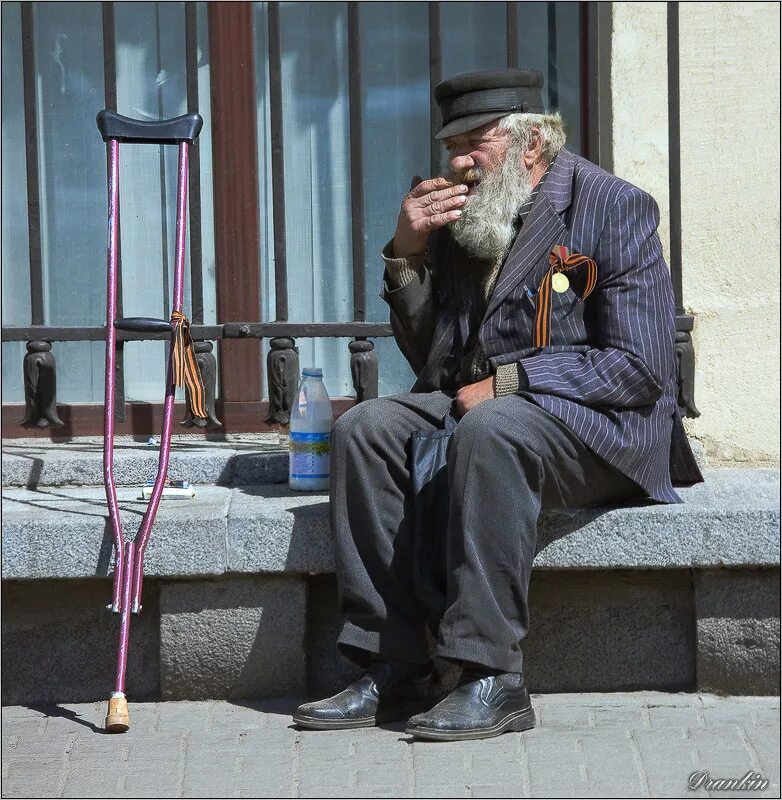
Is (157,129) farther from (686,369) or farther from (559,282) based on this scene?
(686,369)

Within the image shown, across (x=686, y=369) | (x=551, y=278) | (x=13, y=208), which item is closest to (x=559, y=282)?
(x=551, y=278)

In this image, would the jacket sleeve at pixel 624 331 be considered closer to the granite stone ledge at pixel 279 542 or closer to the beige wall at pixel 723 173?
the granite stone ledge at pixel 279 542

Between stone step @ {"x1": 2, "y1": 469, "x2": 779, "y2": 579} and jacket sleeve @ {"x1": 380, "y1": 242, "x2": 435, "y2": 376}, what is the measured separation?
0.63 m

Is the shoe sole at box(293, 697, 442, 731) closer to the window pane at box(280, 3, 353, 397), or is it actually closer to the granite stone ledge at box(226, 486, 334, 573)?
the granite stone ledge at box(226, 486, 334, 573)

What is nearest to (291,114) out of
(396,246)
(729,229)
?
(396,246)

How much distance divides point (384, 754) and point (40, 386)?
2066 millimetres

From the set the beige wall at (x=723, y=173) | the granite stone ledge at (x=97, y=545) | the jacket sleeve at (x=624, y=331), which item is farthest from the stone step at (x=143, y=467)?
the beige wall at (x=723, y=173)

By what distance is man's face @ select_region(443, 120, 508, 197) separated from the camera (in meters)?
3.79

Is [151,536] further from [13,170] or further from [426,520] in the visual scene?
[13,170]

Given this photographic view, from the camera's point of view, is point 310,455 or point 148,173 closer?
point 310,455

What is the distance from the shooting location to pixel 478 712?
3.26m

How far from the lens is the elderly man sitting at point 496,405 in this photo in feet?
10.7

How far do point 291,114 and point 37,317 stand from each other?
4.05 feet

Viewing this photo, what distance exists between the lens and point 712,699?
3670mm
